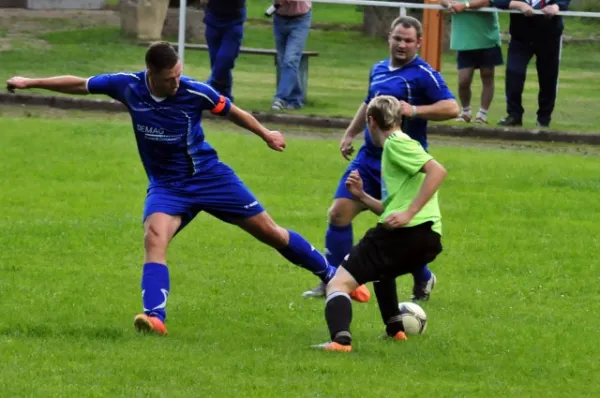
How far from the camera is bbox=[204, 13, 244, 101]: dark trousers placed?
18.3m

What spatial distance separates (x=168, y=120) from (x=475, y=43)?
9.34 m

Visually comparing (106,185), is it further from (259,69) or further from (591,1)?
(591,1)

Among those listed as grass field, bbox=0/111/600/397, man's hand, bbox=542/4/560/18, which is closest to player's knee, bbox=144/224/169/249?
grass field, bbox=0/111/600/397

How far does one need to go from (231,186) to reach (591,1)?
2321 cm

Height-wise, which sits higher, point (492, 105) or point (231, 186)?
point (231, 186)

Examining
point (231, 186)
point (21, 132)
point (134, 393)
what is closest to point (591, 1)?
point (21, 132)

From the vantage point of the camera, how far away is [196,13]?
2698 cm

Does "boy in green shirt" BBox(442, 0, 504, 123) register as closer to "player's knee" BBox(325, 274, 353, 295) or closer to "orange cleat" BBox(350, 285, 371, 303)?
"orange cleat" BBox(350, 285, 371, 303)

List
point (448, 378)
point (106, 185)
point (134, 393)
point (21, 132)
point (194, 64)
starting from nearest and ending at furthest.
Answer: point (134, 393) < point (448, 378) < point (106, 185) < point (21, 132) < point (194, 64)

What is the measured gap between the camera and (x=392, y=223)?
8023 mm

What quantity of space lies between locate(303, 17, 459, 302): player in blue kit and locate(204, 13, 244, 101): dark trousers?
28.0ft

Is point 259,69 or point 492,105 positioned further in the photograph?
point 259,69

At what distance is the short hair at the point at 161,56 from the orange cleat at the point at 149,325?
1.42 metres

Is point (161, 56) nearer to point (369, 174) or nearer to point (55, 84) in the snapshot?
point (55, 84)
